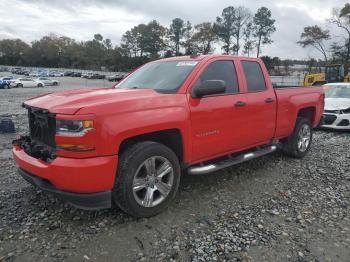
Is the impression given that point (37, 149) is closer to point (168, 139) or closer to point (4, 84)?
point (168, 139)

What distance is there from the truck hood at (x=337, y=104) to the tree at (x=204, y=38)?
69361 millimetres

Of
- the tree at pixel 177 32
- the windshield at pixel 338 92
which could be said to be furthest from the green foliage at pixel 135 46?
the windshield at pixel 338 92

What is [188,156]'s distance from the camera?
157 inches

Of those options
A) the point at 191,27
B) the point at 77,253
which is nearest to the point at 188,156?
the point at 77,253

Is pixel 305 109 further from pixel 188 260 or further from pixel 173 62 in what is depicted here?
pixel 188 260

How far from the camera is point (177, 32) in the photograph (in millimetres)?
88188

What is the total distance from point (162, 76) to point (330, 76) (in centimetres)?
2583

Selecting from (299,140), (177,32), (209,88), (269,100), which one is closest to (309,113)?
(299,140)

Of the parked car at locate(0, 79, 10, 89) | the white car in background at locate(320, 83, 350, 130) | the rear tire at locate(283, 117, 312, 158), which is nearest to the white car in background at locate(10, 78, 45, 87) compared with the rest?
the parked car at locate(0, 79, 10, 89)

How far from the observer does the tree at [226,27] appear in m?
70.9

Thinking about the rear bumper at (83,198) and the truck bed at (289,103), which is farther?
the truck bed at (289,103)

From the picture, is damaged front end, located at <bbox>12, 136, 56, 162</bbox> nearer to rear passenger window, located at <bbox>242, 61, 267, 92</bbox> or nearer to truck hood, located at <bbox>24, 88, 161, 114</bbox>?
truck hood, located at <bbox>24, 88, 161, 114</bbox>

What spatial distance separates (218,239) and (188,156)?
1.08 metres

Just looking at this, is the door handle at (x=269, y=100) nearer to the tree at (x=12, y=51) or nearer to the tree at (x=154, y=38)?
the tree at (x=154, y=38)
